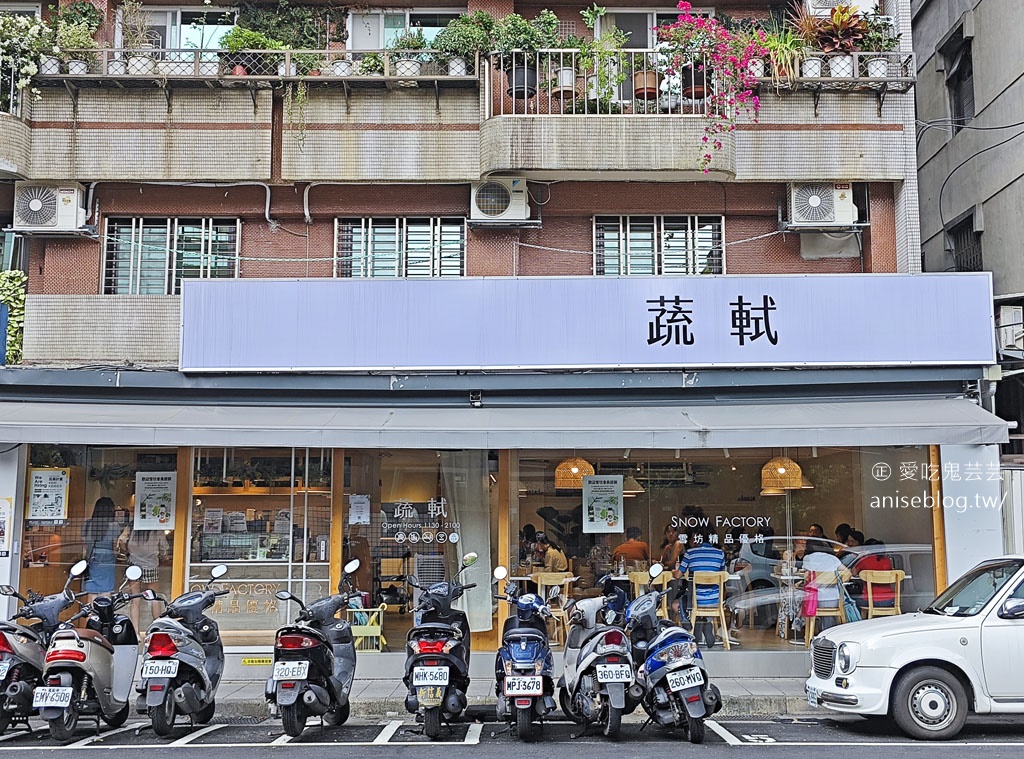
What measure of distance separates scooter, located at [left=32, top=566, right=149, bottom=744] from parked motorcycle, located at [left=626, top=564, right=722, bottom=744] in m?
4.94

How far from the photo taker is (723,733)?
9688mm

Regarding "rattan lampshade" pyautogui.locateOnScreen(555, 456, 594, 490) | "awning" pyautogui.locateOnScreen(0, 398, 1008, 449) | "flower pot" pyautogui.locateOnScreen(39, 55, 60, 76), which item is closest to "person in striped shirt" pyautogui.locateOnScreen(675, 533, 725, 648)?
"rattan lampshade" pyautogui.locateOnScreen(555, 456, 594, 490)

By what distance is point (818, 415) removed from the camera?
40.6 ft

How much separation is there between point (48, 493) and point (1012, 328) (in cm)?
1320

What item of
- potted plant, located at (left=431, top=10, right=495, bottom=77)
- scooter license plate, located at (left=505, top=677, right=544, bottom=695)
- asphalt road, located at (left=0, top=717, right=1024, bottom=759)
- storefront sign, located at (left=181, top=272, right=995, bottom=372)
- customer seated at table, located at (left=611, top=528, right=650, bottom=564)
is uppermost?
potted plant, located at (left=431, top=10, right=495, bottom=77)

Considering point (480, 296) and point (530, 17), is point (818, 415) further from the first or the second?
point (530, 17)

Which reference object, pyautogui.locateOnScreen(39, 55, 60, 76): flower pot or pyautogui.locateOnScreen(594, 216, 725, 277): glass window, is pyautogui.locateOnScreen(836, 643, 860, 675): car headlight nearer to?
pyautogui.locateOnScreen(594, 216, 725, 277): glass window

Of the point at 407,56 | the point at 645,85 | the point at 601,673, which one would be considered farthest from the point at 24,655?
the point at 645,85

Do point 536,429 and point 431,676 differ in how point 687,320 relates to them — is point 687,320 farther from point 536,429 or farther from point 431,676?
point 431,676

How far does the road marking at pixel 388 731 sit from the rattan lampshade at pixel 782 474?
18.3 feet

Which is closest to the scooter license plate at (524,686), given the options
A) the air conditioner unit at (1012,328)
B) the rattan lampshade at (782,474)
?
the rattan lampshade at (782,474)

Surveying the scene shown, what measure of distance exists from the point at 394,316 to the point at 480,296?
1.12 meters

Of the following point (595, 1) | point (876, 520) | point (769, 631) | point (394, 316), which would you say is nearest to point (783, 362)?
point (876, 520)

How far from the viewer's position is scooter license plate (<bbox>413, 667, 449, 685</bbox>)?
9297mm
